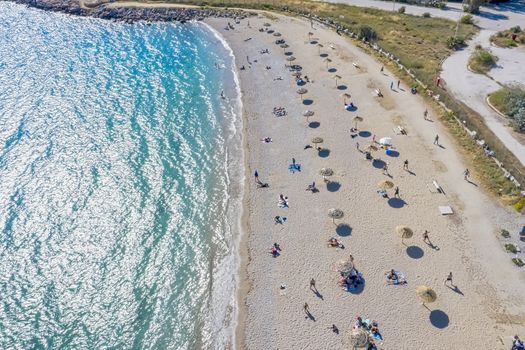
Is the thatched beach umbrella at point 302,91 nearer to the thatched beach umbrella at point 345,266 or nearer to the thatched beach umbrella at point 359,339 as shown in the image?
the thatched beach umbrella at point 345,266

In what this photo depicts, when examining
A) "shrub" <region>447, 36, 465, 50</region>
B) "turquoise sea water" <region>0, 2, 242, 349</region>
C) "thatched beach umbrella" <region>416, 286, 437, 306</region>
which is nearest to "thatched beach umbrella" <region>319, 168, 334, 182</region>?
"turquoise sea water" <region>0, 2, 242, 349</region>

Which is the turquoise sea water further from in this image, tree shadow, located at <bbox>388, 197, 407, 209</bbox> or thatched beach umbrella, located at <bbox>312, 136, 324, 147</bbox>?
tree shadow, located at <bbox>388, 197, 407, 209</bbox>

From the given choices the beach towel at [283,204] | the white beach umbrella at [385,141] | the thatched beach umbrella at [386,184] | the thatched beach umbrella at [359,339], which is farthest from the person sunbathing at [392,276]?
the white beach umbrella at [385,141]

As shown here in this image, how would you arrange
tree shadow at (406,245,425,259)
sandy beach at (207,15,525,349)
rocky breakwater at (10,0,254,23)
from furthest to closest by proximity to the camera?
rocky breakwater at (10,0,254,23) < tree shadow at (406,245,425,259) < sandy beach at (207,15,525,349)

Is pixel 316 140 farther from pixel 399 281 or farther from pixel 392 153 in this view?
pixel 399 281

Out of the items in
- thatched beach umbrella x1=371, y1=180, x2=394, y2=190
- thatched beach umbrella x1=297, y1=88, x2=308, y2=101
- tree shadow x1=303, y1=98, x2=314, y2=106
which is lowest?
thatched beach umbrella x1=371, y1=180, x2=394, y2=190

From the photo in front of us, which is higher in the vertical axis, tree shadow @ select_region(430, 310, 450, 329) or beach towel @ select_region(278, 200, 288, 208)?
beach towel @ select_region(278, 200, 288, 208)

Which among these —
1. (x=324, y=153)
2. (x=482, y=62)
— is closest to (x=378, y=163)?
(x=324, y=153)
